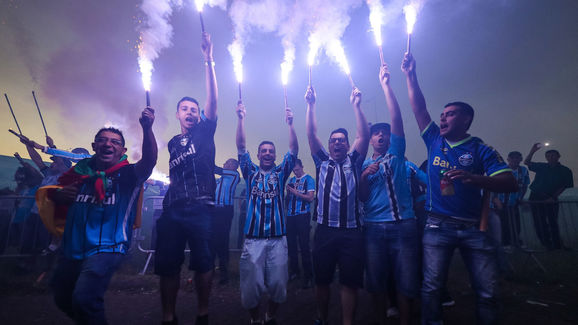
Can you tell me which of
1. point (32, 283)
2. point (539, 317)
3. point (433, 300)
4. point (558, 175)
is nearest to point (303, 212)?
point (433, 300)

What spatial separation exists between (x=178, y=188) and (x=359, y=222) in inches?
109

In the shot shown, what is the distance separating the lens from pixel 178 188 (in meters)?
3.74

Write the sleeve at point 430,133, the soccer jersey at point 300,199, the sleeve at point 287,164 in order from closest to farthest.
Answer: the sleeve at point 430,133
the sleeve at point 287,164
the soccer jersey at point 300,199

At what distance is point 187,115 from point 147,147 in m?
1.04

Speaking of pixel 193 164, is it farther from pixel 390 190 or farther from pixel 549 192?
pixel 549 192

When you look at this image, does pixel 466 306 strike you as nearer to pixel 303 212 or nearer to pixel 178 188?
pixel 303 212

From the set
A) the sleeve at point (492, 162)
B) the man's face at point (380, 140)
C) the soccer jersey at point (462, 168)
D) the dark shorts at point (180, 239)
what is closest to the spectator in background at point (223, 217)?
the dark shorts at point (180, 239)

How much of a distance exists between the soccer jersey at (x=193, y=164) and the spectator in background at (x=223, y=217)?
301cm

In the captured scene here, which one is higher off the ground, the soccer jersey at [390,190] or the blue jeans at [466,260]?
the soccer jersey at [390,190]

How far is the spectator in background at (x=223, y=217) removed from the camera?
7066 mm

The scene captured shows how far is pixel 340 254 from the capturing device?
3713 mm

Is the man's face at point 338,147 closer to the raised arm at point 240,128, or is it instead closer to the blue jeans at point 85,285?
the raised arm at point 240,128

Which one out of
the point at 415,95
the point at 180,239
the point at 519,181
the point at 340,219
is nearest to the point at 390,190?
the point at 340,219

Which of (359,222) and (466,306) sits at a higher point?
(359,222)
